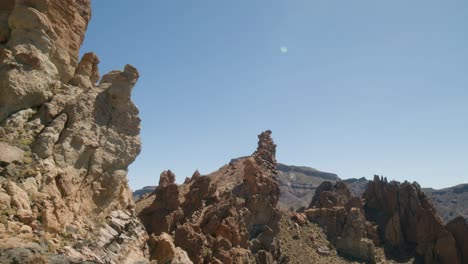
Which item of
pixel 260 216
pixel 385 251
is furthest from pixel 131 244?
pixel 385 251

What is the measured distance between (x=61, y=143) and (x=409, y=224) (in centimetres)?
9339

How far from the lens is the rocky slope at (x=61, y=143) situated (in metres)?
15.9

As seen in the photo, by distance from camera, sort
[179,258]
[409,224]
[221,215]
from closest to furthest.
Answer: [179,258]
[221,215]
[409,224]

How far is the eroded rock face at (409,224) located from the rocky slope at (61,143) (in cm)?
8260

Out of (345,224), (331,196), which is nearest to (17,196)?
(345,224)

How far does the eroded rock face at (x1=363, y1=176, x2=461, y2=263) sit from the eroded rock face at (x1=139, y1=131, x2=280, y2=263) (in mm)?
38467

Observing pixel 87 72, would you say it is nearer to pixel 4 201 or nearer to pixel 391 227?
pixel 4 201

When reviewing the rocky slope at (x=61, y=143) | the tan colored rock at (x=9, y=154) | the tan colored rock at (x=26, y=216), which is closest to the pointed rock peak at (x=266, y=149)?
the rocky slope at (x=61, y=143)

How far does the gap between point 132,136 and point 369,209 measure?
9284cm

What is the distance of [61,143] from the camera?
19.7 metres

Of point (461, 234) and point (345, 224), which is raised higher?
point (345, 224)

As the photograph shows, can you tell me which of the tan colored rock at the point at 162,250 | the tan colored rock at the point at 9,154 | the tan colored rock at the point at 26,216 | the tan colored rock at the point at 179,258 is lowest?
the tan colored rock at the point at 179,258

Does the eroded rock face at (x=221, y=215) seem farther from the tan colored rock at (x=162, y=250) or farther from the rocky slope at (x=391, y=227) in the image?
the rocky slope at (x=391, y=227)

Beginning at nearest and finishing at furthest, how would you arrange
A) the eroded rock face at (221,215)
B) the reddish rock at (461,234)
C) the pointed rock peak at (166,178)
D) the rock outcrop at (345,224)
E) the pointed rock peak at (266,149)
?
the eroded rock face at (221,215), the pointed rock peak at (166,178), the pointed rock peak at (266,149), the rock outcrop at (345,224), the reddish rock at (461,234)
